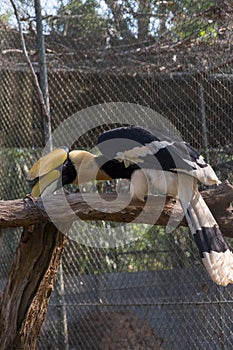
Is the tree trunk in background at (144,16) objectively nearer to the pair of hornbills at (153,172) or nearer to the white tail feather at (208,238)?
the pair of hornbills at (153,172)

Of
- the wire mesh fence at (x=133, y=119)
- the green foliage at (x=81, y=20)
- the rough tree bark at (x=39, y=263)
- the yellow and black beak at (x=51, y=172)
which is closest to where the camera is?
the rough tree bark at (x=39, y=263)

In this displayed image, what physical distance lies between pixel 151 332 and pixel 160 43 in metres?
1.89

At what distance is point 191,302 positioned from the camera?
12.7 feet

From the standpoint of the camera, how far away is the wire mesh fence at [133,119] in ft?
12.8

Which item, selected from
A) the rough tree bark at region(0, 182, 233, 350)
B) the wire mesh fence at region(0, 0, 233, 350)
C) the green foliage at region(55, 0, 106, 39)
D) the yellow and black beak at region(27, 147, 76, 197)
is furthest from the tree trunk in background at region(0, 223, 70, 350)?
the green foliage at region(55, 0, 106, 39)

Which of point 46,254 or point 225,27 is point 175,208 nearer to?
point 46,254

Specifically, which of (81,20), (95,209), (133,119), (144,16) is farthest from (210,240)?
(81,20)

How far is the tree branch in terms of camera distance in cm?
283

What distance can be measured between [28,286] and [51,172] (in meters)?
0.62

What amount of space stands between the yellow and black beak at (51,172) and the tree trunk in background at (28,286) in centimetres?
33

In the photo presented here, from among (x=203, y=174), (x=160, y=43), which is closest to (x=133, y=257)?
(x=160, y=43)

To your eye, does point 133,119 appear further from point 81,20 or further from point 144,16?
point 81,20

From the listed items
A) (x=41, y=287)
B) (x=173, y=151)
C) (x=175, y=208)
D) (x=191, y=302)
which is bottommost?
(x=191, y=302)

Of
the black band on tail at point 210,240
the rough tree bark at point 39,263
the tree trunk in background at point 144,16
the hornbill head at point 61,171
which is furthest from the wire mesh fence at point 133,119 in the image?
the black band on tail at point 210,240
